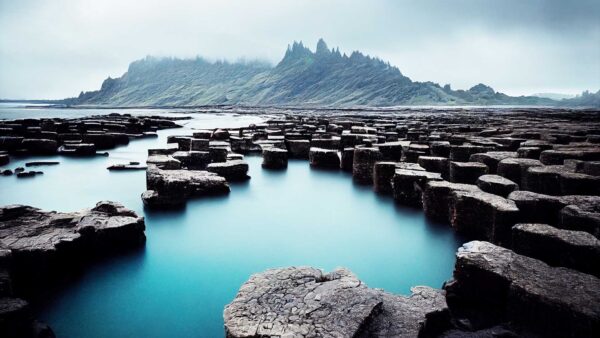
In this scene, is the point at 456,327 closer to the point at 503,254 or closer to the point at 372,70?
the point at 503,254

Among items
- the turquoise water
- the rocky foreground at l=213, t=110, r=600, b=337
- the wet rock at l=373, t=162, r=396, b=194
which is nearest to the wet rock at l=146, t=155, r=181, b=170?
the turquoise water

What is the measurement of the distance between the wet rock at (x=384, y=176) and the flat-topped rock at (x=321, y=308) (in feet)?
12.4

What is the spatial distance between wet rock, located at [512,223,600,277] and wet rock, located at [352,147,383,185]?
4.25 m

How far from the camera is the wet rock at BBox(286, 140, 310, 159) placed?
33.6 ft

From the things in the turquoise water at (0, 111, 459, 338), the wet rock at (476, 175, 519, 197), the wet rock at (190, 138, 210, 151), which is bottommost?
the turquoise water at (0, 111, 459, 338)

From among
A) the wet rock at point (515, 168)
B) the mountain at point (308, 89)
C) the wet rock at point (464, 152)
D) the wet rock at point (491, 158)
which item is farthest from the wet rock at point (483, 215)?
the mountain at point (308, 89)

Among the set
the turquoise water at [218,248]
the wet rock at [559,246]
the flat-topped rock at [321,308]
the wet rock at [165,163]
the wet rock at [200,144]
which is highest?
the wet rock at [200,144]

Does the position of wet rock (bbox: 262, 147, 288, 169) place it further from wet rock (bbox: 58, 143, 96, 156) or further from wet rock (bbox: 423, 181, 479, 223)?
→ wet rock (bbox: 58, 143, 96, 156)

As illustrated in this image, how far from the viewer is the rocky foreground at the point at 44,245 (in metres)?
2.03

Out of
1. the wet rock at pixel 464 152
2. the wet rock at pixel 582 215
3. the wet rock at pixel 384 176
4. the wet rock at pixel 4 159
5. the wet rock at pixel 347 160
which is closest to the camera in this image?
the wet rock at pixel 582 215

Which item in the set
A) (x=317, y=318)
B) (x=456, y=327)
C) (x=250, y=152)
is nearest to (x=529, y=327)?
(x=456, y=327)

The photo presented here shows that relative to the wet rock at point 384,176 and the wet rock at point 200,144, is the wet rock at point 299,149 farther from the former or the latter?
the wet rock at point 384,176

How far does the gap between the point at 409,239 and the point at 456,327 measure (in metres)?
2.05

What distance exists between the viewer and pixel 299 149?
10.3 m
